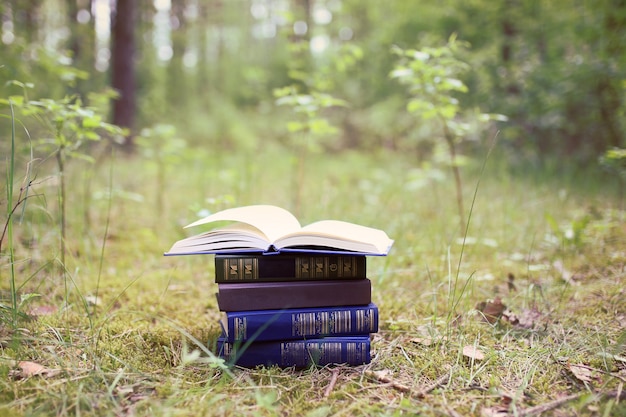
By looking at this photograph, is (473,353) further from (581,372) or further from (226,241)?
(226,241)

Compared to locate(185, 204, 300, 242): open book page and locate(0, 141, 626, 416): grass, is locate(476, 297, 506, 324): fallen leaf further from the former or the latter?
A: locate(185, 204, 300, 242): open book page

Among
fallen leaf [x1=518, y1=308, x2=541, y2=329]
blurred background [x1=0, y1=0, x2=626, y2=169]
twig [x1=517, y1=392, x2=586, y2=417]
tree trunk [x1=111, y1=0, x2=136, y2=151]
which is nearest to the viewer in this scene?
twig [x1=517, y1=392, x2=586, y2=417]

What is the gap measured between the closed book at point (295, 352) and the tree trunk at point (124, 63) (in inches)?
258

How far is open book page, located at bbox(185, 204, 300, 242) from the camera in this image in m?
1.40

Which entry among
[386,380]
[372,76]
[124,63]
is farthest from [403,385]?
[124,63]

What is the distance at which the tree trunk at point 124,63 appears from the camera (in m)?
6.97

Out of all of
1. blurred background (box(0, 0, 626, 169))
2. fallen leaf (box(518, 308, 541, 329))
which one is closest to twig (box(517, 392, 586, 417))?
fallen leaf (box(518, 308, 541, 329))

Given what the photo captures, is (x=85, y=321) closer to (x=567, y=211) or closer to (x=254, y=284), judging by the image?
(x=254, y=284)

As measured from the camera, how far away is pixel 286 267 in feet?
4.68

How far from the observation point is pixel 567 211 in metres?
3.45

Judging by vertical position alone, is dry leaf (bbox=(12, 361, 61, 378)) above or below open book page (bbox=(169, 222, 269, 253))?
below

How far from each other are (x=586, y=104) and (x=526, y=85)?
2.97ft

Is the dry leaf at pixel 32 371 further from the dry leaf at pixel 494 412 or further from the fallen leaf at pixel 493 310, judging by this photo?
the fallen leaf at pixel 493 310

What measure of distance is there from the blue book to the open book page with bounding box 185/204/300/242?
246 mm
